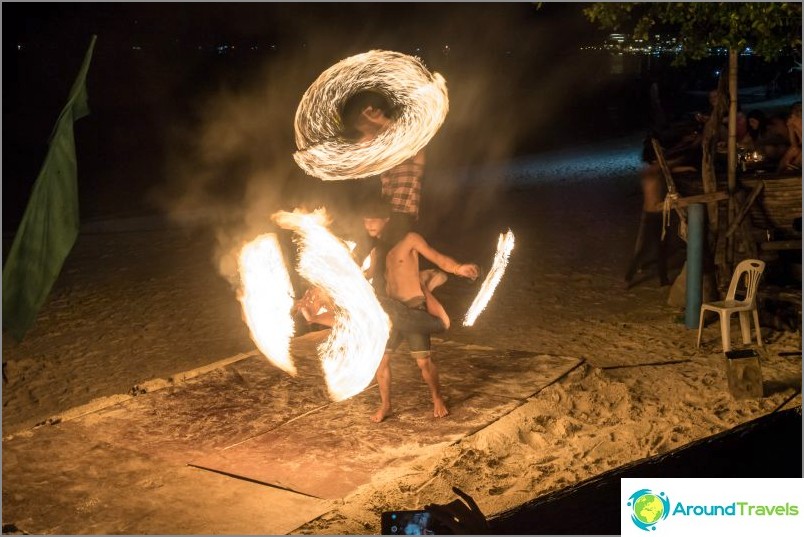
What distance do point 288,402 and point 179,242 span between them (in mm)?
8430

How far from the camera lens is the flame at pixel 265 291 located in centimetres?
716

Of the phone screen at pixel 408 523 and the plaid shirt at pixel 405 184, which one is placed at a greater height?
the plaid shirt at pixel 405 184

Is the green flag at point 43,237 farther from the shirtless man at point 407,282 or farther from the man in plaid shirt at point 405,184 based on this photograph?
the man in plaid shirt at point 405,184

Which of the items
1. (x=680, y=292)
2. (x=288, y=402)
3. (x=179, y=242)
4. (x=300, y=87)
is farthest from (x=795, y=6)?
(x=300, y=87)

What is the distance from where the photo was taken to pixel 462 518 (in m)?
4.05

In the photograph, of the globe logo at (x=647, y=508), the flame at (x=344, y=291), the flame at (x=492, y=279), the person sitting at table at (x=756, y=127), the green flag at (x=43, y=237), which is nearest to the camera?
the green flag at (x=43, y=237)

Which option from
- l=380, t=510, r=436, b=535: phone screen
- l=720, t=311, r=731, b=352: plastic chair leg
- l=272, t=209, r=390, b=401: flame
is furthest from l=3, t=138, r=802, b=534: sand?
l=380, t=510, r=436, b=535: phone screen

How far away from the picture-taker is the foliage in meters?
7.73

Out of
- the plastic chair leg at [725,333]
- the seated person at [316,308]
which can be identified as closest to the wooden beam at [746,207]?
the plastic chair leg at [725,333]

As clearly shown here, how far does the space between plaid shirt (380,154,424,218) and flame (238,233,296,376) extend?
1.88 m

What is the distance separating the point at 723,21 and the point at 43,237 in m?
6.49

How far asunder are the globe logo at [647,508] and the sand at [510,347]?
1.01m

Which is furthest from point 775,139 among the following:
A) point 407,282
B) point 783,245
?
point 407,282

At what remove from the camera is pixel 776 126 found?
12250mm
